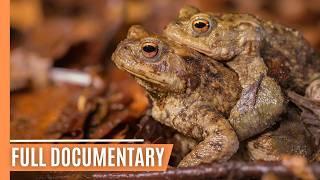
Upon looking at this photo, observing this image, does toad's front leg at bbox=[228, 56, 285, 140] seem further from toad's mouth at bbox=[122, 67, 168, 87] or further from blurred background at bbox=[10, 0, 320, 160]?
blurred background at bbox=[10, 0, 320, 160]

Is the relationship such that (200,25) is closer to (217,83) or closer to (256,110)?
(217,83)

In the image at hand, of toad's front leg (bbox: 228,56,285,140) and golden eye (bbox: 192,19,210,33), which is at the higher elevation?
golden eye (bbox: 192,19,210,33)

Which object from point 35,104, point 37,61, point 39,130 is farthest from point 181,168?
point 37,61

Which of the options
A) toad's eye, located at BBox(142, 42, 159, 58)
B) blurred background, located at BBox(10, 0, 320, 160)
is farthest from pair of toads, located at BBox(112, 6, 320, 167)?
blurred background, located at BBox(10, 0, 320, 160)

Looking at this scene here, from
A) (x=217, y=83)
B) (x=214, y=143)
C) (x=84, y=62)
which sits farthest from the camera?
(x=84, y=62)

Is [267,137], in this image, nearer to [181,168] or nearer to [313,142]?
[313,142]

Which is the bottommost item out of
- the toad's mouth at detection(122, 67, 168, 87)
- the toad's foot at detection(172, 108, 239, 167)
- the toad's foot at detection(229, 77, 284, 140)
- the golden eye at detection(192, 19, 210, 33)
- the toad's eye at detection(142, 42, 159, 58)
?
the toad's foot at detection(172, 108, 239, 167)

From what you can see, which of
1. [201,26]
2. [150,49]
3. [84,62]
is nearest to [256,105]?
[201,26]

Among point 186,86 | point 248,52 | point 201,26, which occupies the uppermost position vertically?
point 201,26
